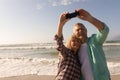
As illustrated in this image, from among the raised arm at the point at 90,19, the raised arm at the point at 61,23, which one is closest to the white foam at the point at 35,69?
the raised arm at the point at 61,23

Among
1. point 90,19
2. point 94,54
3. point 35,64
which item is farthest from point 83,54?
point 35,64

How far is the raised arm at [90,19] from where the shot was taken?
10.6 ft

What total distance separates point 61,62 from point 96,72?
45 centimetres

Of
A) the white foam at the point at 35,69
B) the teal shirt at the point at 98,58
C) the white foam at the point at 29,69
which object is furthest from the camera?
the white foam at the point at 29,69

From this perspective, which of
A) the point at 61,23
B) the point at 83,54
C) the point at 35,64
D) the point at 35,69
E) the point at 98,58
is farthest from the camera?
the point at 35,64

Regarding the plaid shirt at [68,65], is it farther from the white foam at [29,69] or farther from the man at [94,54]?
the white foam at [29,69]

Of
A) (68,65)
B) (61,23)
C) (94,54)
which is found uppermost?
(61,23)

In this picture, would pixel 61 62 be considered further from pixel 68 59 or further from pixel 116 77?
pixel 116 77

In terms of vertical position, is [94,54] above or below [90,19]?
below

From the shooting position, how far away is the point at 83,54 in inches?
131

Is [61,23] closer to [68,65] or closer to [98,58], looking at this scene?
[68,65]

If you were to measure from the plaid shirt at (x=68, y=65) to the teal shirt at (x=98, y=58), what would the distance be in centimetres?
19

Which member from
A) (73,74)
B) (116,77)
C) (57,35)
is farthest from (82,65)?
(116,77)

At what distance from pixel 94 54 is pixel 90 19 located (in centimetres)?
42
